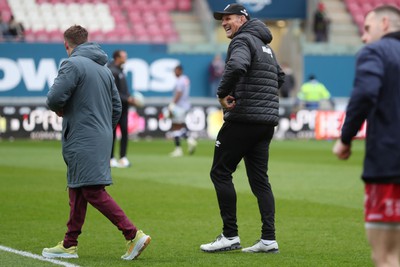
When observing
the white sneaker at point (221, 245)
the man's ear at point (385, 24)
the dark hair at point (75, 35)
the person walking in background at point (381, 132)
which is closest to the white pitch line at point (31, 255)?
the white sneaker at point (221, 245)

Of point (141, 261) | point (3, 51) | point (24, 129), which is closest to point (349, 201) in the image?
point (141, 261)

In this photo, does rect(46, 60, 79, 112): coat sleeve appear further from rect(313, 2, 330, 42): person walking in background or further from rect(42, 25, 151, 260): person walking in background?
rect(313, 2, 330, 42): person walking in background

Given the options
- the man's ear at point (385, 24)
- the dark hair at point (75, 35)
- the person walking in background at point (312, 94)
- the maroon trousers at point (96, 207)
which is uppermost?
the man's ear at point (385, 24)

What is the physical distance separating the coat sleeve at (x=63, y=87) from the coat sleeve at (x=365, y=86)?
3.33 m

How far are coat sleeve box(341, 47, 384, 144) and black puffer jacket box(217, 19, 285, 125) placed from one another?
3.01 metres

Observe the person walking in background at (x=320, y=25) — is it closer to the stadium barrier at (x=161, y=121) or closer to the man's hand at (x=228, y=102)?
the stadium barrier at (x=161, y=121)

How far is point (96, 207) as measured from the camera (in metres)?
8.93

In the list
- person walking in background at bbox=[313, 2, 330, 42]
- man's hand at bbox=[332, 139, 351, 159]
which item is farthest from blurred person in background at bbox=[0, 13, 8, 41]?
man's hand at bbox=[332, 139, 351, 159]

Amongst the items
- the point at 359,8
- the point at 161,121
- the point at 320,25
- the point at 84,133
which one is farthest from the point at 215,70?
the point at 84,133

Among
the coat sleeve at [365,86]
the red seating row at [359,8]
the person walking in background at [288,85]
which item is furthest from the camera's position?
the red seating row at [359,8]

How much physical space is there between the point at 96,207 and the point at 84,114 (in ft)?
2.74

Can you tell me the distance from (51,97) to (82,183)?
0.80 metres

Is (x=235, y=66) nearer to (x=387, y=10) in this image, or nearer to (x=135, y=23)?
(x=387, y=10)

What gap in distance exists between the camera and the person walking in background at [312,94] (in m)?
34.0
